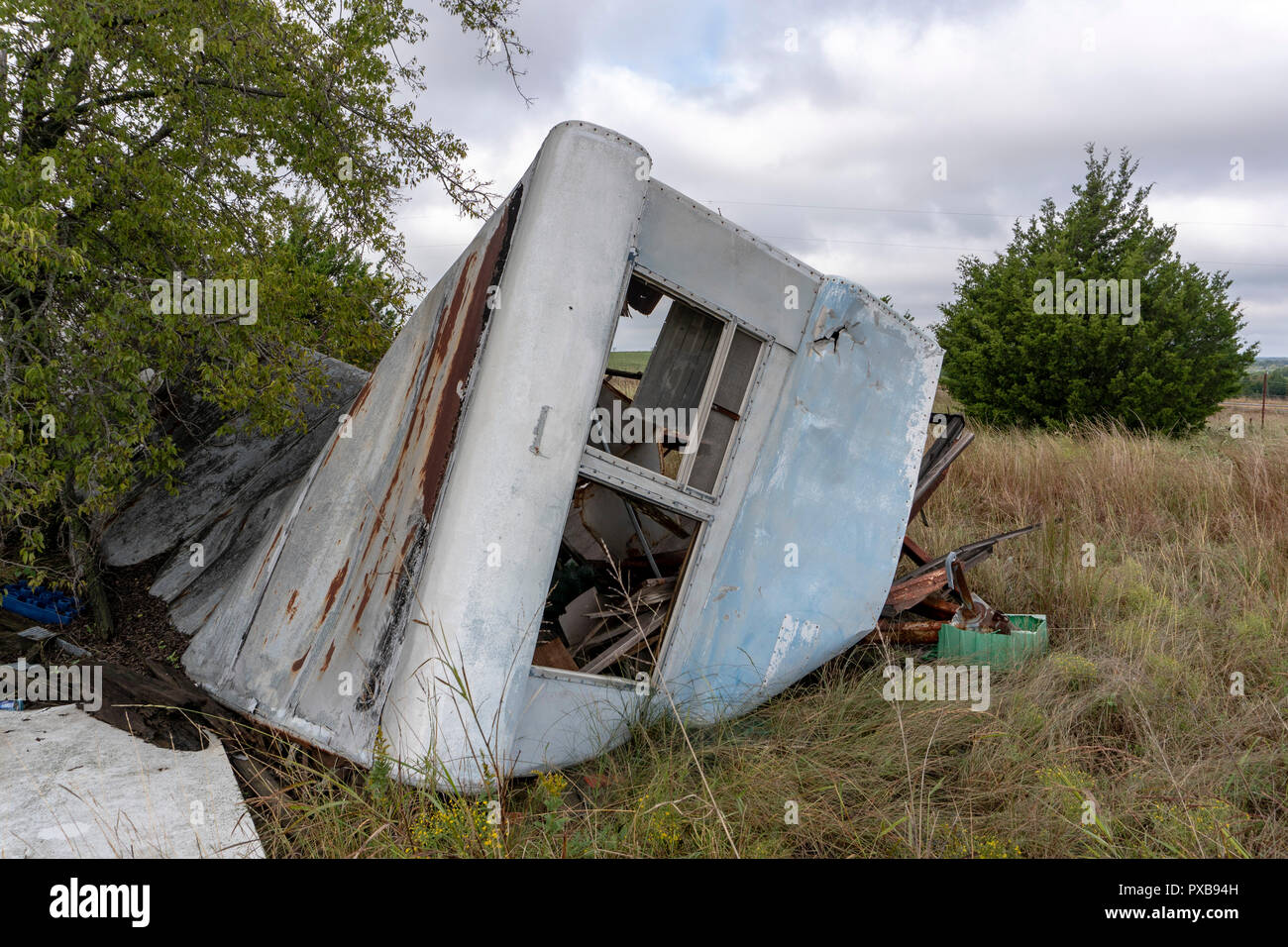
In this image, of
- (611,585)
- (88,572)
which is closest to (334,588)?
(611,585)

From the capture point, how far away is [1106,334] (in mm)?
13578

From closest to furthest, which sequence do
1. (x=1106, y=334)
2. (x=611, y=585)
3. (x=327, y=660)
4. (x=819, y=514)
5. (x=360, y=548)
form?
(x=327, y=660) < (x=360, y=548) < (x=819, y=514) < (x=611, y=585) < (x=1106, y=334)

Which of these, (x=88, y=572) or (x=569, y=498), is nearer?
(x=569, y=498)

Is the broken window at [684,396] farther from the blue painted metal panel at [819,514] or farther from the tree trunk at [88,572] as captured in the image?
the tree trunk at [88,572]

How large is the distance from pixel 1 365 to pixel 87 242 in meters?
1.02

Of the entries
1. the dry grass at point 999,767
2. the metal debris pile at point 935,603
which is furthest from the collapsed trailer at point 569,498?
the metal debris pile at point 935,603

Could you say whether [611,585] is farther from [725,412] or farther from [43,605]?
[43,605]

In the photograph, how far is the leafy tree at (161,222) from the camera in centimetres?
540

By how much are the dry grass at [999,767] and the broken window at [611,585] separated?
1.51ft

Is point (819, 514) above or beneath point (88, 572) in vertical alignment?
above

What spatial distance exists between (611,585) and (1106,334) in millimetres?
11243

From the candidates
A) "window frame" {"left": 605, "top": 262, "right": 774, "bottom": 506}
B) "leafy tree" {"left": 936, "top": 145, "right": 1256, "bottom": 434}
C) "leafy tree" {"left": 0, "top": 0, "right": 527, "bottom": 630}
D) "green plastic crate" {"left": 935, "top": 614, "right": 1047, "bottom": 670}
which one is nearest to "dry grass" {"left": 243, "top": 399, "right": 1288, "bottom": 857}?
"green plastic crate" {"left": 935, "top": 614, "right": 1047, "bottom": 670}

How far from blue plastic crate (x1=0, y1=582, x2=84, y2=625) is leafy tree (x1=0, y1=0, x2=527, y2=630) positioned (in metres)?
0.32

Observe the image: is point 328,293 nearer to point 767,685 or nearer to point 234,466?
point 234,466
